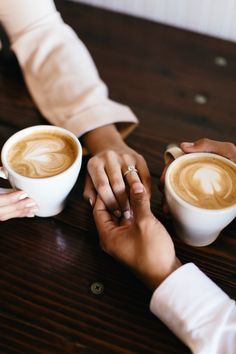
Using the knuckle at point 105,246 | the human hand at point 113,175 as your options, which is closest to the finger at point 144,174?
the human hand at point 113,175

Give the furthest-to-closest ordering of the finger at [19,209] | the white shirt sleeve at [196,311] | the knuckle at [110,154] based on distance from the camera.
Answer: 1. the knuckle at [110,154]
2. the finger at [19,209]
3. the white shirt sleeve at [196,311]

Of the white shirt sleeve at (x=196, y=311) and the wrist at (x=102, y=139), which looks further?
the wrist at (x=102, y=139)

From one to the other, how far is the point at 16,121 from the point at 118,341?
488 millimetres

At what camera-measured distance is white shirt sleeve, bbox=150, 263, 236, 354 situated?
516 mm

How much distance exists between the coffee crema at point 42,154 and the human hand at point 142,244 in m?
0.11

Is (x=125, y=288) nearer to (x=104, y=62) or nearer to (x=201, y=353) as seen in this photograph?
(x=201, y=353)

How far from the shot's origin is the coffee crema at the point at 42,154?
0.63 metres

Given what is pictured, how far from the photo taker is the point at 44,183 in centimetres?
60

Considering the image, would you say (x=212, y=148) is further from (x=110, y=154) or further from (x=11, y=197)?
(x=11, y=197)

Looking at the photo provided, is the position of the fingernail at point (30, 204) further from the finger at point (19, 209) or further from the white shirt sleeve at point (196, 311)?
the white shirt sleeve at point (196, 311)

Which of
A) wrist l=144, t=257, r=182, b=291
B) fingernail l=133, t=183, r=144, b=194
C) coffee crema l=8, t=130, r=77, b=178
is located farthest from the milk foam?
wrist l=144, t=257, r=182, b=291

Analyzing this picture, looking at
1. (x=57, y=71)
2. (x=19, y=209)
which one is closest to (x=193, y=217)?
(x=19, y=209)

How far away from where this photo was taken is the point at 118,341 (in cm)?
55

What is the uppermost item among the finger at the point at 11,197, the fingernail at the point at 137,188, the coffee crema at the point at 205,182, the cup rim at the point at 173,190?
the cup rim at the point at 173,190
